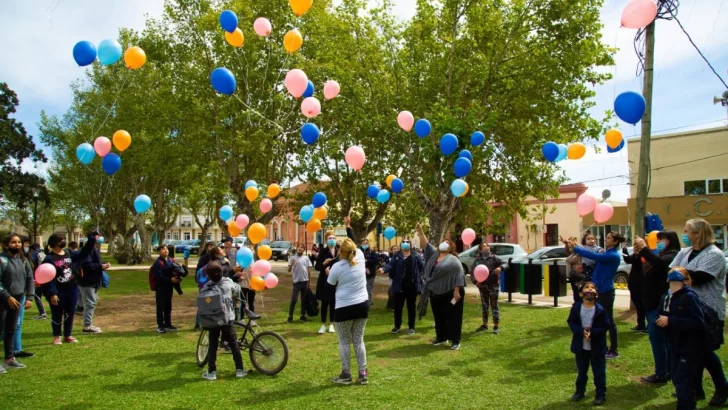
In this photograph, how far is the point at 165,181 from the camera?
3145 centimetres

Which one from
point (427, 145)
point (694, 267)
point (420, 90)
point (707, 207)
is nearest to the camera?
point (694, 267)

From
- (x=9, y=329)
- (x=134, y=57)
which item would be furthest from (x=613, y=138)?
(x=9, y=329)

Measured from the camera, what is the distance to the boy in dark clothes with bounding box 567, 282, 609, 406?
16.8 ft

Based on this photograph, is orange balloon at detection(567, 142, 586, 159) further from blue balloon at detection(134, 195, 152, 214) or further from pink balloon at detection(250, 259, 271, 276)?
blue balloon at detection(134, 195, 152, 214)

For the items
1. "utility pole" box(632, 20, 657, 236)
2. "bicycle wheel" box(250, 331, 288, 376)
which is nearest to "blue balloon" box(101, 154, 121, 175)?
"bicycle wheel" box(250, 331, 288, 376)

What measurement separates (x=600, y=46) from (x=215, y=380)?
12.4 metres

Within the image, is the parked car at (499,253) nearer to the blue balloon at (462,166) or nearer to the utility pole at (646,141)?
the utility pole at (646,141)

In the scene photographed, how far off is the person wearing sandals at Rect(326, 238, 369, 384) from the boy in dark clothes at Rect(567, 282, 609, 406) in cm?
228

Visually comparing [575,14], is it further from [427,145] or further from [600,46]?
[427,145]

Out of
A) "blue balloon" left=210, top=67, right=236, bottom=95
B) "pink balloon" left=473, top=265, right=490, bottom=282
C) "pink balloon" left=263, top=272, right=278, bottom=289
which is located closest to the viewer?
"pink balloon" left=263, top=272, right=278, bottom=289

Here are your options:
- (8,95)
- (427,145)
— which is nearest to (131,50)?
(427,145)

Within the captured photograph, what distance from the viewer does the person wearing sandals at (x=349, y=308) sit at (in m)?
5.96

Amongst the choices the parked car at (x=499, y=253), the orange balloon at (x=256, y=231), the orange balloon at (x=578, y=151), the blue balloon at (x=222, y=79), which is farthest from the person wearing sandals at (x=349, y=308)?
the parked car at (x=499, y=253)

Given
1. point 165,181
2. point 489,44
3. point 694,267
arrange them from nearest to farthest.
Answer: point 694,267 → point 489,44 → point 165,181
